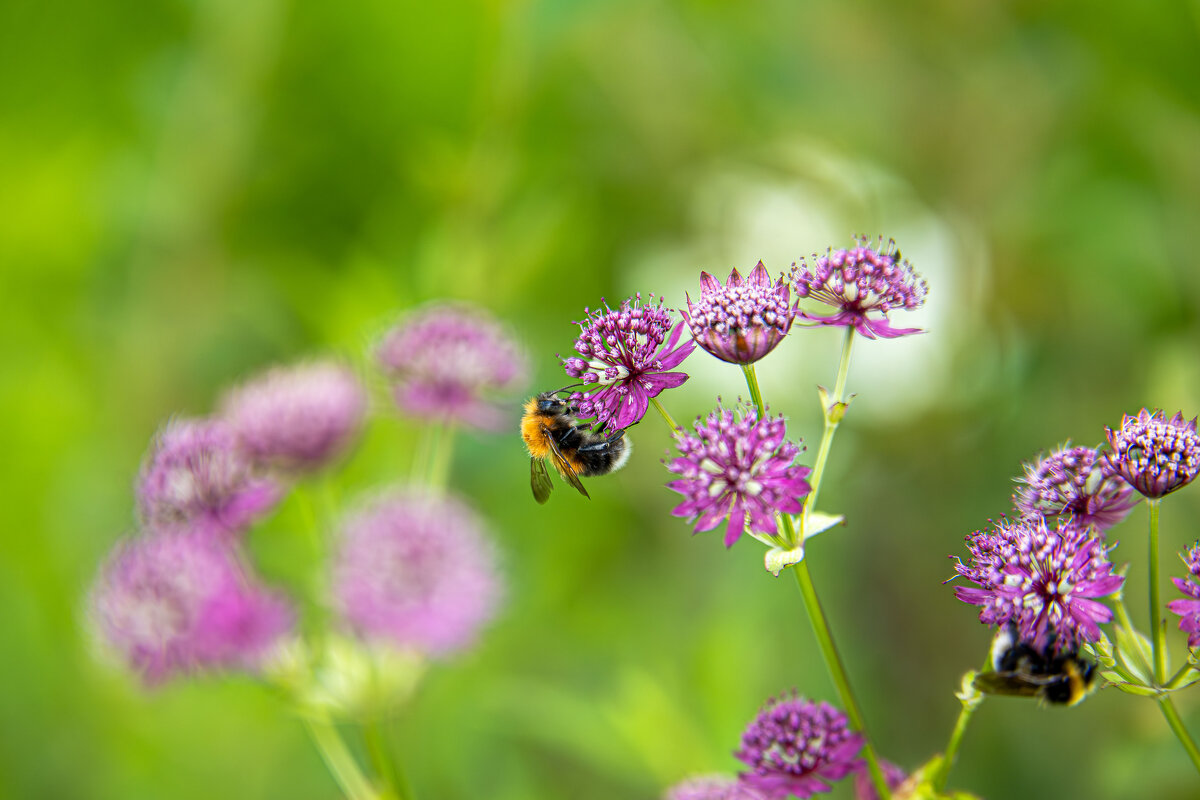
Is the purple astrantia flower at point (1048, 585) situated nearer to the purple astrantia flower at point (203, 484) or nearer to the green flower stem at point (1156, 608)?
the green flower stem at point (1156, 608)

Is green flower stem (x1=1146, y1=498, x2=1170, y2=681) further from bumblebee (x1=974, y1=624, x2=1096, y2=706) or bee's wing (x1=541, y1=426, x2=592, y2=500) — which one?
bee's wing (x1=541, y1=426, x2=592, y2=500)

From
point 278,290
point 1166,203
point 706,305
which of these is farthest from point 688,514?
point 278,290

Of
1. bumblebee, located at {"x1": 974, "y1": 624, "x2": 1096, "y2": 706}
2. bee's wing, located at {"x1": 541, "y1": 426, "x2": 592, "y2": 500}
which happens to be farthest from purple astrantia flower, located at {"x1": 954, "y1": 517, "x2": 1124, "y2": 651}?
bee's wing, located at {"x1": 541, "y1": 426, "x2": 592, "y2": 500}

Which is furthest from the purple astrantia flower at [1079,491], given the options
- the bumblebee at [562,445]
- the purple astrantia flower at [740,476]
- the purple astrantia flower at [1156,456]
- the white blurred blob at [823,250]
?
the white blurred blob at [823,250]

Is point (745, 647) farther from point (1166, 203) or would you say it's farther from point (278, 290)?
point (278, 290)

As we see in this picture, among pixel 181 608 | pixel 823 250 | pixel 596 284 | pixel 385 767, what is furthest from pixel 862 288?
pixel 596 284
